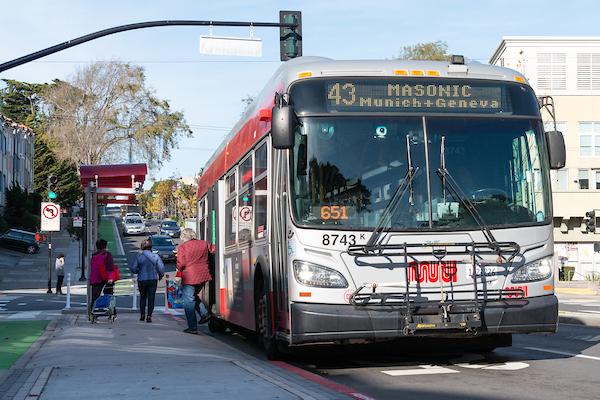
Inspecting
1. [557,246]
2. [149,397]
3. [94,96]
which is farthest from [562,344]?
[94,96]

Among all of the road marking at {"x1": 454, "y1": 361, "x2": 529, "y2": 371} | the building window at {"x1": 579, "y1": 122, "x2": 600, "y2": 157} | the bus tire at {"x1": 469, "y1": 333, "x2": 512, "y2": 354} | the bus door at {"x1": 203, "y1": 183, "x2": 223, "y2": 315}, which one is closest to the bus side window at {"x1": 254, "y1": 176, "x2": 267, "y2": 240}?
the road marking at {"x1": 454, "y1": 361, "x2": 529, "y2": 371}

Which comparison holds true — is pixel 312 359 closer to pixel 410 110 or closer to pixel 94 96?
pixel 410 110


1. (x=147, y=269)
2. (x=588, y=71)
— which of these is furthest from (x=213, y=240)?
(x=588, y=71)

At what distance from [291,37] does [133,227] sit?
5878cm

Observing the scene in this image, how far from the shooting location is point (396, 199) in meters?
9.75

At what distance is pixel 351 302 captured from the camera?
9531 millimetres

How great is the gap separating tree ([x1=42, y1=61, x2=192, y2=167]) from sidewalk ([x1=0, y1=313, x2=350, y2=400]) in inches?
2585

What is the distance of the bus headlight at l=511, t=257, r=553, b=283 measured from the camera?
984 cm

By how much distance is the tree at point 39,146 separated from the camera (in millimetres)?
92688

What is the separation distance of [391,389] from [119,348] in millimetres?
4676

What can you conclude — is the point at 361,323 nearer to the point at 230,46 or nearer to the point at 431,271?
the point at 431,271

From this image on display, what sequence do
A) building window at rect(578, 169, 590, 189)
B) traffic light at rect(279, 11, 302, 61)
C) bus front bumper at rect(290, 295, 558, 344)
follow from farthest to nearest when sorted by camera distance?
1. building window at rect(578, 169, 590, 189)
2. traffic light at rect(279, 11, 302, 61)
3. bus front bumper at rect(290, 295, 558, 344)

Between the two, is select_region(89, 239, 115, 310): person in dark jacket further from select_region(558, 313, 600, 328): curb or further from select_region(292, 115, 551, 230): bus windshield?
select_region(292, 115, 551, 230): bus windshield

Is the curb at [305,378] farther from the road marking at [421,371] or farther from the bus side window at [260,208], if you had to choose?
the bus side window at [260,208]
